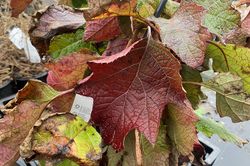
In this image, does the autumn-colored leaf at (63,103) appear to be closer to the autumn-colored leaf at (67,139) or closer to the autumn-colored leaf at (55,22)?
the autumn-colored leaf at (67,139)

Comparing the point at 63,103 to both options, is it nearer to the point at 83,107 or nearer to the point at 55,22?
the point at 83,107

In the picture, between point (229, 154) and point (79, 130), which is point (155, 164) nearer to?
point (79, 130)

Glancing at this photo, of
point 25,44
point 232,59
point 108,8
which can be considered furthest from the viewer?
point 25,44

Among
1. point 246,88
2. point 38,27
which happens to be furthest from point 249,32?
point 38,27

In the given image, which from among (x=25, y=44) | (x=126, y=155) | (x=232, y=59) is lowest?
(x=25, y=44)

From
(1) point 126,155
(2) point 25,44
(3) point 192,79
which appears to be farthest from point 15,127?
(2) point 25,44

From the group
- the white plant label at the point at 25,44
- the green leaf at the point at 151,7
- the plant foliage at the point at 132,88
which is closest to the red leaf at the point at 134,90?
the plant foliage at the point at 132,88
